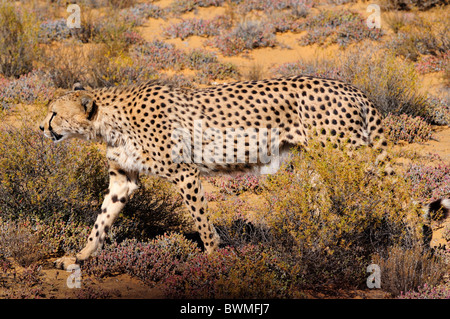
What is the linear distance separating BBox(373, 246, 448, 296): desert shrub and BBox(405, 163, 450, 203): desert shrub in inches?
66.1

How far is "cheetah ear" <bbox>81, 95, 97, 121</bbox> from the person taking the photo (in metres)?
4.50

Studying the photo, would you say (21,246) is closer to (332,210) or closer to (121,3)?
(332,210)

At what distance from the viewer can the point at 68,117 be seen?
459cm

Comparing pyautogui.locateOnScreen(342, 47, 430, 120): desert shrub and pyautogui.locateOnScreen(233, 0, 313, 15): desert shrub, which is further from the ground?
pyautogui.locateOnScreen(233, 0, 313, 15): desert shrub

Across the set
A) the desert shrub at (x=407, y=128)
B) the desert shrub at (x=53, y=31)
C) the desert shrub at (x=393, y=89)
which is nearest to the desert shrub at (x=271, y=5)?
the desert shrub at (x=53, y=31)

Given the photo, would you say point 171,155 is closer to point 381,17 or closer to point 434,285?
point 434,285

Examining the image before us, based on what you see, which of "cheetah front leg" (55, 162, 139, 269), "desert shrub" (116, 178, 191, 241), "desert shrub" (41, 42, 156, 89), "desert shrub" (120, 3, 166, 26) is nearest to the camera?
"cheetah front leg" (55, 162, 139, 269)

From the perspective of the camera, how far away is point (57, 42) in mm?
10977

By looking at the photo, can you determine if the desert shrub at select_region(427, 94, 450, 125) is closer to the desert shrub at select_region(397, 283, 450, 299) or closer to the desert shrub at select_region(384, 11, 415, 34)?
the desert shrub at select_region(384, 11, 415, 34)

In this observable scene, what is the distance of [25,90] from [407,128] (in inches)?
230

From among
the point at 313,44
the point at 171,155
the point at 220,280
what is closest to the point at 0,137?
the point at 171,155

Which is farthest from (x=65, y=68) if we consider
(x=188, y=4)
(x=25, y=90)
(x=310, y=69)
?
(x=188, y=4)

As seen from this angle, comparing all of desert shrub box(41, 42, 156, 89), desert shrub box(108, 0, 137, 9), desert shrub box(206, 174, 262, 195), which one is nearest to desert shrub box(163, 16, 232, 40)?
desert shrub box(108, 0, 137, 9)

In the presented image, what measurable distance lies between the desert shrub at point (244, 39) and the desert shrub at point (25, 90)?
13.2 ft
